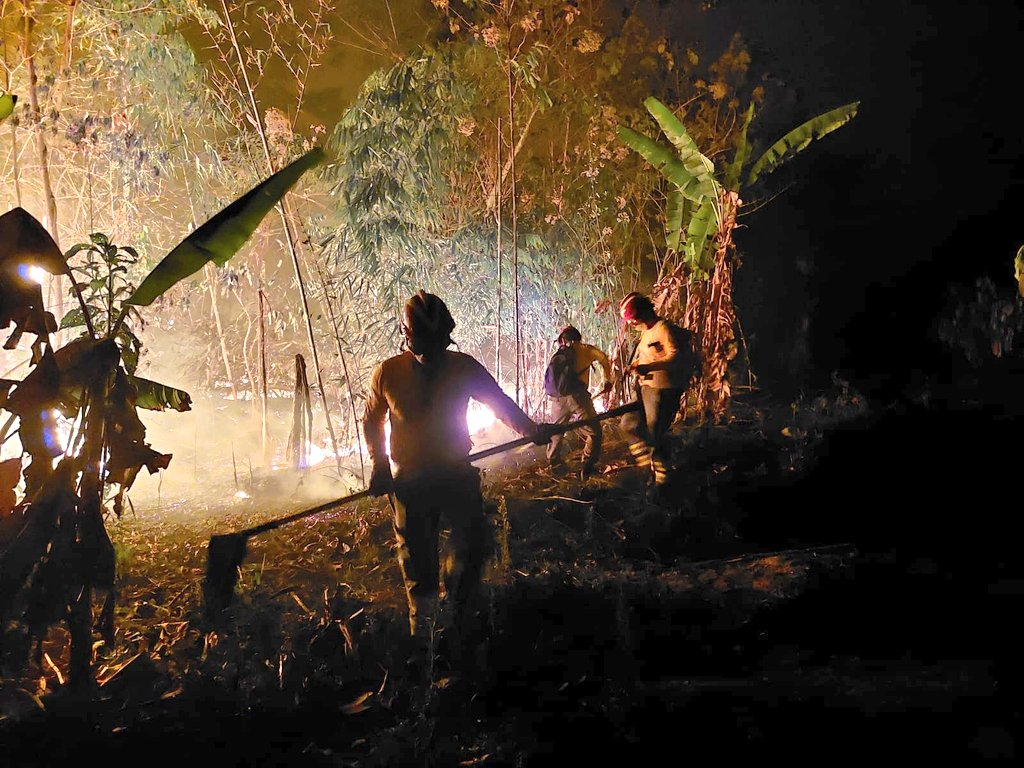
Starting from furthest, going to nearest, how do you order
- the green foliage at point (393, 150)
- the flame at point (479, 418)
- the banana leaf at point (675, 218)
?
1. the flame at point (479, 418)
2. the banana leaf at point (675, 218)
3. the green foliage at point (393, 150)

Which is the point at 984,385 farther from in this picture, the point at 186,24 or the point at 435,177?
the point at 186,24

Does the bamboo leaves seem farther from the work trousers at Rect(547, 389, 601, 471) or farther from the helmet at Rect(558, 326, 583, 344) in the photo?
the work trousers at Rect(547, 389, 601, 471)

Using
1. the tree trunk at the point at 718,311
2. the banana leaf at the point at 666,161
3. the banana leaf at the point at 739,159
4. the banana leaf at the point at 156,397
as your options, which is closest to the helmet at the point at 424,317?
the banana leaf at the point at 156,397

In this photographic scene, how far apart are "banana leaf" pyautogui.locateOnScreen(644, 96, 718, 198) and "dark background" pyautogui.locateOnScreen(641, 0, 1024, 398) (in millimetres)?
2895

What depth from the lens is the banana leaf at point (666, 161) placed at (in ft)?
20.0

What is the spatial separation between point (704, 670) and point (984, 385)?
7589mm

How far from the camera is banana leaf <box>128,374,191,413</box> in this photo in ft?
9.96

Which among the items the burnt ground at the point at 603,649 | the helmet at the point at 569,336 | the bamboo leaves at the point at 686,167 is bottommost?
the burnt ground at the point at 603,649

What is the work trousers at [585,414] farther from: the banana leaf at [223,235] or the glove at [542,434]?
the banana leaf at [223,235]

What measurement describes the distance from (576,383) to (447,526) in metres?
3.31

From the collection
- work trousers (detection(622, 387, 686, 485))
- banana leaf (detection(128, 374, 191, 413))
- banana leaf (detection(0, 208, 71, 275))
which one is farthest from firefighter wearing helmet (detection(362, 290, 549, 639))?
work trousers (detection(622, 387, 686, 485))

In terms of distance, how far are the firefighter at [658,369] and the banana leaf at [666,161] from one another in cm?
178

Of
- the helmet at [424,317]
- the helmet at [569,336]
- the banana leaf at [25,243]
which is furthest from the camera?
the helmet at [569,336]

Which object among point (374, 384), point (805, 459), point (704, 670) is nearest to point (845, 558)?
point (704, 670)
